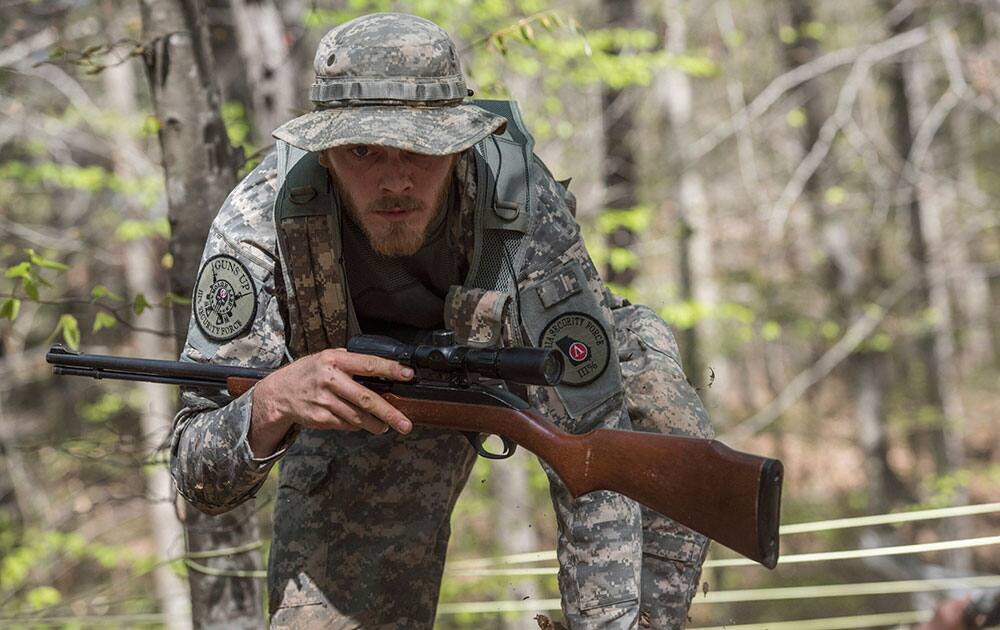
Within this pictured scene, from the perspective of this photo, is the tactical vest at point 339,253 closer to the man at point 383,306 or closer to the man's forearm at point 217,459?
the man at point 383,306

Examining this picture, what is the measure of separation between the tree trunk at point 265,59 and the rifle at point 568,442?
12.8ft

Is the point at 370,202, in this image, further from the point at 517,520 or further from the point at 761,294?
the point at 761,294

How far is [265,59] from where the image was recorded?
22.1 feet

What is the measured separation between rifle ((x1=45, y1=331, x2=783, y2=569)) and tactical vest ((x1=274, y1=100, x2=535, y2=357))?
0.76 ft

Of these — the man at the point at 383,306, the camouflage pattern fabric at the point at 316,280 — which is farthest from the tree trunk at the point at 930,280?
the camouflage pattern fabric at the point at 316,280

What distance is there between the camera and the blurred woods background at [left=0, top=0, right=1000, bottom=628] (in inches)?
183

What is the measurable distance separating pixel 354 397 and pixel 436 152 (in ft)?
2.17

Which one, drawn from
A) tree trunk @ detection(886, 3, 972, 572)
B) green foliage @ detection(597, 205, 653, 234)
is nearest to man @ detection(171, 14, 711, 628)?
green foliage @ detection(597, 205, 653, 234)

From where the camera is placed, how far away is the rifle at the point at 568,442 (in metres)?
2.57

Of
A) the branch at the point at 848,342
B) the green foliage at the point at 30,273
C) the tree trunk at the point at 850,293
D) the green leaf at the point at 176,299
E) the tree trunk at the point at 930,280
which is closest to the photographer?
the green foliage at the point at 30,273

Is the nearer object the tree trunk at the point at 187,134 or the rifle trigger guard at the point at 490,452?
the rifle trigger guard at the point at 490,452

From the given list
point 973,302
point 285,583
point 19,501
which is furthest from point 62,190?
point 973,302

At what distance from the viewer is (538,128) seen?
33.0ft

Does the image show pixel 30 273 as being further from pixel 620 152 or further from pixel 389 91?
pixel 620 152
